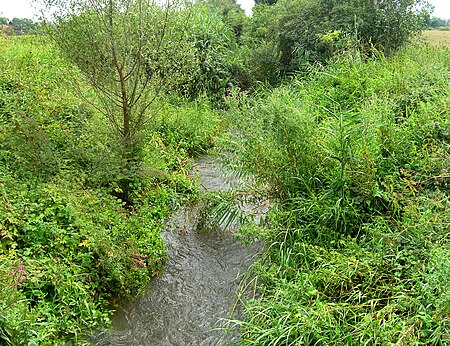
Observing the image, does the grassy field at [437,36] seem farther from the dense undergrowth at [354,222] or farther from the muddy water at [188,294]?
the muddy water at [188,294]

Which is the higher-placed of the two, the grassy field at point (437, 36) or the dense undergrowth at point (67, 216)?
the grassy field at point (437, 36)

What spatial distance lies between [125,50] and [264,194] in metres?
2.22

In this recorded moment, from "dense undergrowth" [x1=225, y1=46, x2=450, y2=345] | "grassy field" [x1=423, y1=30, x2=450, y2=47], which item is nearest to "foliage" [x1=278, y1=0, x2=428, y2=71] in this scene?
"grassy field" [x1=423, y1=30, x2=450, y2=47]

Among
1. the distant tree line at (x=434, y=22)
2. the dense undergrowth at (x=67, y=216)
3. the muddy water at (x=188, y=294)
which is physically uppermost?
the distant tree line at (x=434, y=22)

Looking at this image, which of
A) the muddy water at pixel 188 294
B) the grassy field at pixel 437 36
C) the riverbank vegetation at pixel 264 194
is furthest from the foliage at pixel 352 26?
the muddy water at pixel 188 294

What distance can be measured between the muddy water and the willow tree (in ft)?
3.54

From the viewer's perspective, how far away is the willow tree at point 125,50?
4.45 m

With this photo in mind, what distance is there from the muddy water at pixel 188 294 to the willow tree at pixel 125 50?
1.08 meters

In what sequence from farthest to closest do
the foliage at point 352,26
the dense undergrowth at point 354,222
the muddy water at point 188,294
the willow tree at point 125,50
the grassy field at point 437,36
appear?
1. the grassy field at point 437,36
2. the foliage at point 352,26
3. the willow tree at point 125,50
4. the muddy water at point 188,294
5. the dense undergrowth at point 354,222

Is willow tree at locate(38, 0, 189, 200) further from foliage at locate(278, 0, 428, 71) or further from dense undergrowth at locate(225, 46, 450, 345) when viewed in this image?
foliage at locate(278, 0, 428, 71)

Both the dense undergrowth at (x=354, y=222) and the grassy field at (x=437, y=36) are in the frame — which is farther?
the grassy field at (x=437, y=36)

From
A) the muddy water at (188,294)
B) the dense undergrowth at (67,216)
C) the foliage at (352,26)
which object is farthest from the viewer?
the foliage at (352,26)

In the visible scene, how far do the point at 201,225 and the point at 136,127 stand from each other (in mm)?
1442

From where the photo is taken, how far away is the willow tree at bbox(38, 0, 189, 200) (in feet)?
14.6
